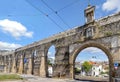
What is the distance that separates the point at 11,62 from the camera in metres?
52.7

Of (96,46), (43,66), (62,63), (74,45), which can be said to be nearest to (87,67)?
(43,66)

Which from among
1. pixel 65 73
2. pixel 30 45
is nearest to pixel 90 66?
pixel 30 45

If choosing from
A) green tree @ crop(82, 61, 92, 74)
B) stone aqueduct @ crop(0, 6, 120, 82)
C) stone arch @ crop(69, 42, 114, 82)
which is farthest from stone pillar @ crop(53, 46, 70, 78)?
green tree @ crop(82, 61, 92, 74)

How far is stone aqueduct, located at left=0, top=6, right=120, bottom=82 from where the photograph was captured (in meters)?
23.8

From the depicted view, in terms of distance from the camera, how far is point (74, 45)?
2955cm

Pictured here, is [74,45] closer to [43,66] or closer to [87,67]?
[43,66]

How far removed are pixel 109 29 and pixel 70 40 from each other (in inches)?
295

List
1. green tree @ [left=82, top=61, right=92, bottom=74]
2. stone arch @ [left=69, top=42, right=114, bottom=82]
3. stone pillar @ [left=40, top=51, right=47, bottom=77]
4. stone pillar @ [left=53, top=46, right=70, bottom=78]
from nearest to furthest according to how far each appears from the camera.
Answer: stone arch @ [left=69, top=42, right=114, bottom=82] → stone pillar @ [left=53, top=46, right=70, bottom=78] → stone pillar @ [left=40, top=51, right=47, bottom=77] → green tree @ [left=82, top=61, right=92, bottom=74]

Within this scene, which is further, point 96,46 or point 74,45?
point 74,45

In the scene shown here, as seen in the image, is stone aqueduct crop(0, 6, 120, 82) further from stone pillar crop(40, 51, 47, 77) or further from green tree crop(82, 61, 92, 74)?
green tree crop(82, 61, 92, 74)

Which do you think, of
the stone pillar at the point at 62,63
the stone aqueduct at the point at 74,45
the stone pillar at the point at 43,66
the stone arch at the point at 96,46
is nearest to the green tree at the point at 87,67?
the stone aqueduct at the point at 74,45

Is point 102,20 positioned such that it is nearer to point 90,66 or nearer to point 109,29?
point 109,29

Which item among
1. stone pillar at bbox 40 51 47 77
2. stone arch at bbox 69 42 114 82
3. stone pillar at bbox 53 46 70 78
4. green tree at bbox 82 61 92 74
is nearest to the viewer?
stone arch at bbox 69 42 114 82

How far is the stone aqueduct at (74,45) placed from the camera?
938 inches
